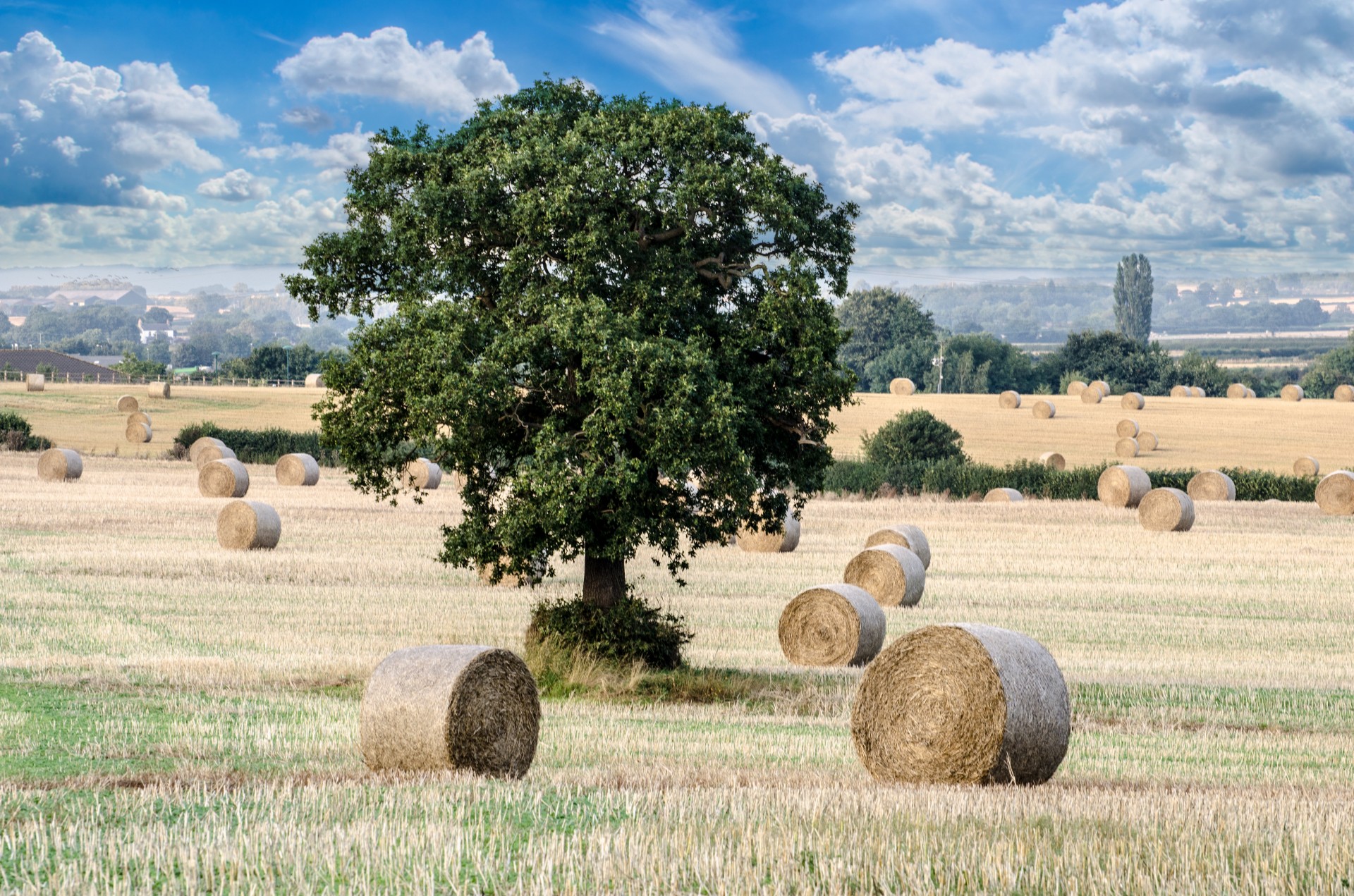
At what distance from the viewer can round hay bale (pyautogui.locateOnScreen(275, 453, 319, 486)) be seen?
55.9m

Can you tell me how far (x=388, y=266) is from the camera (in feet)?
72.4

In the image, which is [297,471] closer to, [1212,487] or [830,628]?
[1212,487]

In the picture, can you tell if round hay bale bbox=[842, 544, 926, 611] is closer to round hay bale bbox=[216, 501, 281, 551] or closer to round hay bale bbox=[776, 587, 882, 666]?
round hay bale bbox=[776, 587, 882, 666]

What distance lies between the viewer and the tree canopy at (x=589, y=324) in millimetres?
19250

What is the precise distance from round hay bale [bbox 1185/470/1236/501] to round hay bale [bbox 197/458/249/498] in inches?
1375

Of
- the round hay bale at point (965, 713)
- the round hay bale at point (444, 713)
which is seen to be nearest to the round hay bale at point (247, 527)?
the round hay bale at point (444, 713)

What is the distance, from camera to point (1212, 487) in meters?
58.1

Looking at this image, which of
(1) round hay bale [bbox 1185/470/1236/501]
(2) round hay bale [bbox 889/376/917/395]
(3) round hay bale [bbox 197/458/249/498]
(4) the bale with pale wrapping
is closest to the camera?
(3) round hay bale [bbox 197/458/249/498]

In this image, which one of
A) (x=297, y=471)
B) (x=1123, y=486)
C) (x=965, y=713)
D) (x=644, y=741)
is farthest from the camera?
(x=297, y=471)

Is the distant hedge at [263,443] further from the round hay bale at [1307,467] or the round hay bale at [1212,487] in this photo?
the round hay bale at [1307,467]

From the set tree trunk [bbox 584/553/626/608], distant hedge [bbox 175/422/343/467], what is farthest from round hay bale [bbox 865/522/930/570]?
distant hedge [bbox 175/422/343/467]

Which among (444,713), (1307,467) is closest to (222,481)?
(444,713)

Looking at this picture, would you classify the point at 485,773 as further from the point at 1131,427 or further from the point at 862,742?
the point at 1131,427

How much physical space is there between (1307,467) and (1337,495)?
52.9 ft
